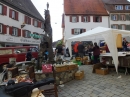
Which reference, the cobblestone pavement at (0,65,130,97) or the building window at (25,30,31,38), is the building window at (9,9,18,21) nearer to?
the building window at (25,30,31,38)

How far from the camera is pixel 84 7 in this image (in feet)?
102

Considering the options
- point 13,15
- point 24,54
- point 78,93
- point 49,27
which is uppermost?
point 13,15

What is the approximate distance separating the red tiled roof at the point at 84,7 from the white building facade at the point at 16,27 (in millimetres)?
7299

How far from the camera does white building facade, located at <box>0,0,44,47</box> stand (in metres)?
19.2

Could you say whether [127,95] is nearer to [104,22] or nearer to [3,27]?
[3,27]

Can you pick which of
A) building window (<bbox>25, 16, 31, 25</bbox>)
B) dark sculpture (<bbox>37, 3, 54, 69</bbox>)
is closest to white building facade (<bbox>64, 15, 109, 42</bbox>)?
building window (<bbox>25, 16, 31, 25</bbox>)

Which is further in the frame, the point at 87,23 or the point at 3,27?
the point at 87,23

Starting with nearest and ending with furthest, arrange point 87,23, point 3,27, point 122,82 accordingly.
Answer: point 122,82 → point 3,27 → point 87,23

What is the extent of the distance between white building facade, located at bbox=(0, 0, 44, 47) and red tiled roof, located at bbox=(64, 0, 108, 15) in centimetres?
730

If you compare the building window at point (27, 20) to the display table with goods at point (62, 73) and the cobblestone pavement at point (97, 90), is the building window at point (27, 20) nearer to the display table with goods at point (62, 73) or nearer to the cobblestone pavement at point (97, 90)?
the display table with goods at point (62, 73)

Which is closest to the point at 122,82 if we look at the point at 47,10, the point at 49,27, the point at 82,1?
the point at 49,27

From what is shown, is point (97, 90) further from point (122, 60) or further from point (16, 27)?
point (16, 27)

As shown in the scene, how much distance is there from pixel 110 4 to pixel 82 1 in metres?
6.48

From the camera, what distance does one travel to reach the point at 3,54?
11.7m
